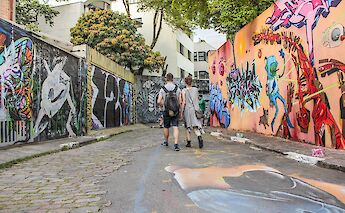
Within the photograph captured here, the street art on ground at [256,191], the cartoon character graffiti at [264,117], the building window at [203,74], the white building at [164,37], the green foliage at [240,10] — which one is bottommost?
the street art on ground at [256,191]

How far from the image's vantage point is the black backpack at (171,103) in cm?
831

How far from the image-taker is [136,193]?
13.6 ft

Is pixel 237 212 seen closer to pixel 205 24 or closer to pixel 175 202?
pixel 175 202

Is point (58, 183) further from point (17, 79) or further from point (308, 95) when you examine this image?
point (308, 95)

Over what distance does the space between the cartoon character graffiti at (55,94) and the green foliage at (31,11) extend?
1779cm

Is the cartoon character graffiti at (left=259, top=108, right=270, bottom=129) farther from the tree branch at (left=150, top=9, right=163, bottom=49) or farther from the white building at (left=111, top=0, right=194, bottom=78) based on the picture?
the white building at (left=111, top=0, right=194, bottom=78)

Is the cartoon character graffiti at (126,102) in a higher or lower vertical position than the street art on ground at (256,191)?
higher

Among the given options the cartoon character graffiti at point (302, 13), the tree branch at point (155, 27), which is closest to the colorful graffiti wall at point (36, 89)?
the cartoon character graffiti at point (302, 13)

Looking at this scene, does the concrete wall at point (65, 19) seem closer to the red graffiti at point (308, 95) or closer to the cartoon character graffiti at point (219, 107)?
the cartoon character graffiti at point (219, 107)

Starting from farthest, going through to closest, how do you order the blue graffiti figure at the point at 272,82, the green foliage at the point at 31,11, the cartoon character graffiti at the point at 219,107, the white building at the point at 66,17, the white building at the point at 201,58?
1. the white building at the point at 201,58
2. the white building at the point at 66,17
3. the green foliage at the point at 31,11
4. the cartoon character graffiti at the point at 219,107
5. the blue graffiti figure at the point at 272,82

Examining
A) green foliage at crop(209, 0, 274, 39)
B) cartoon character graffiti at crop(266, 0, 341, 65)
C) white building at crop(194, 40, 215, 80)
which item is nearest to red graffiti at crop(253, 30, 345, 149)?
cartoon character graffiti at crop(266, 0, 341, 65)

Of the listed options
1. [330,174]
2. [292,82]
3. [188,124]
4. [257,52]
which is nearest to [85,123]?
[188,124]

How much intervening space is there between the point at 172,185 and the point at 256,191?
3.55 feet

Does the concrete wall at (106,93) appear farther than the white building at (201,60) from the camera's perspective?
No
